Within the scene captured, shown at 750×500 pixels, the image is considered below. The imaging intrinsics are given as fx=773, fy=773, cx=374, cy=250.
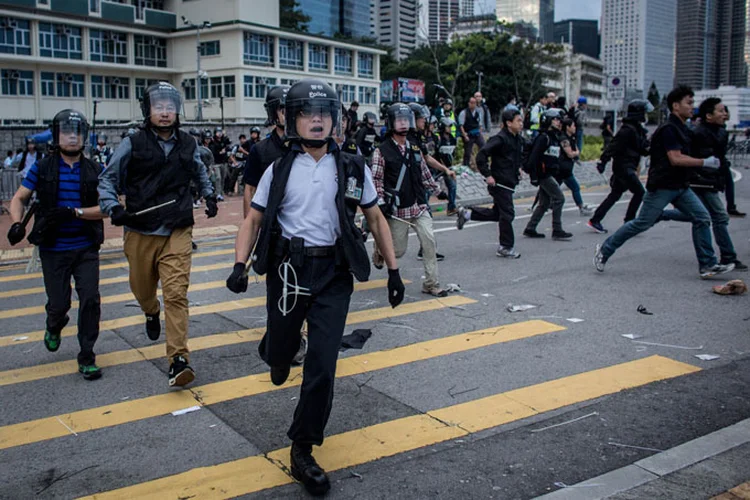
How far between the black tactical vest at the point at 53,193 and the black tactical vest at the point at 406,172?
3.33 m

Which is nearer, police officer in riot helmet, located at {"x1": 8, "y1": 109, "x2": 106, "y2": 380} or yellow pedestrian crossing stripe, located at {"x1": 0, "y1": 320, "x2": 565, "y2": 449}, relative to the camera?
yellow pedestrian crossing stripe, located at {"x1": 0, "y1": 320, "x2": 565, "y2": 449}

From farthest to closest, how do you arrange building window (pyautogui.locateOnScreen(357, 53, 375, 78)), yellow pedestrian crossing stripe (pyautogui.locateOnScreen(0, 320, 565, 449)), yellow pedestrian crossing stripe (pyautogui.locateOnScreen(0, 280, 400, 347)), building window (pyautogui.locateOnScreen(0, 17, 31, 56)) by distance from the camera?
building window (pyautogui.locateOnScreen(357, 53, 375, 78)) < building window (pyautogui.locateOnScreen(0, 17, 31, 56)) < yellow pedestrian crossing stripe (pyautogui.locateOnScreen(0, 280, 400, 347)) < yellow pedestrian crossing stripe (pyautogui.locateOnScreen(0, 320, 565, 449))

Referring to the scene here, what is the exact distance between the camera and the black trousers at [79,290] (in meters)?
5.94

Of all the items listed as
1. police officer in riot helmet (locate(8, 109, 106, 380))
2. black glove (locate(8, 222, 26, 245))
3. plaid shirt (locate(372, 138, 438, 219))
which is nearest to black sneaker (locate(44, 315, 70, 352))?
police officer in riot helmet (locate(8, 109, 106, 380))

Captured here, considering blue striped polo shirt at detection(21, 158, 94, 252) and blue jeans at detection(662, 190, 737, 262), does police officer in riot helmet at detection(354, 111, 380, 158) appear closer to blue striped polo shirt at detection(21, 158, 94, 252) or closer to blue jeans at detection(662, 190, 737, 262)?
blue jeans at detection(662, 190, 737, 262)

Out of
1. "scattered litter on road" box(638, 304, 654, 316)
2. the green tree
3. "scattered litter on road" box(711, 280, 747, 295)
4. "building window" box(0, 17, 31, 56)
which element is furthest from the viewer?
the green tree

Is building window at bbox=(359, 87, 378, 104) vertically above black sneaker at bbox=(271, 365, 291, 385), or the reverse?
building window at bbox=(359, 87, 378, 104)

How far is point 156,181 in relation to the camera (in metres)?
5.71

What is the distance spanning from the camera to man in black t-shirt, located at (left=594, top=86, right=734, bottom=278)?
8.73 m

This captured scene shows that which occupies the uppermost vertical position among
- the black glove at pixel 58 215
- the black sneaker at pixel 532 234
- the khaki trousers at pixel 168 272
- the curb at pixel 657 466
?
the black glove at pixel 58 215

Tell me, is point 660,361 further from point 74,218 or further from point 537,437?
point 74,218

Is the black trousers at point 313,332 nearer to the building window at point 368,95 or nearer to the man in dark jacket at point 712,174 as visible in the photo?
the man in dark jacket at point 712,174

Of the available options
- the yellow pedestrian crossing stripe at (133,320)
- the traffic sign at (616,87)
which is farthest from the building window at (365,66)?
the yellow pedestrian crossing stripe at (133,320)

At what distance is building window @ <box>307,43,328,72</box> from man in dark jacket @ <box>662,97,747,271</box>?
5875 cm
